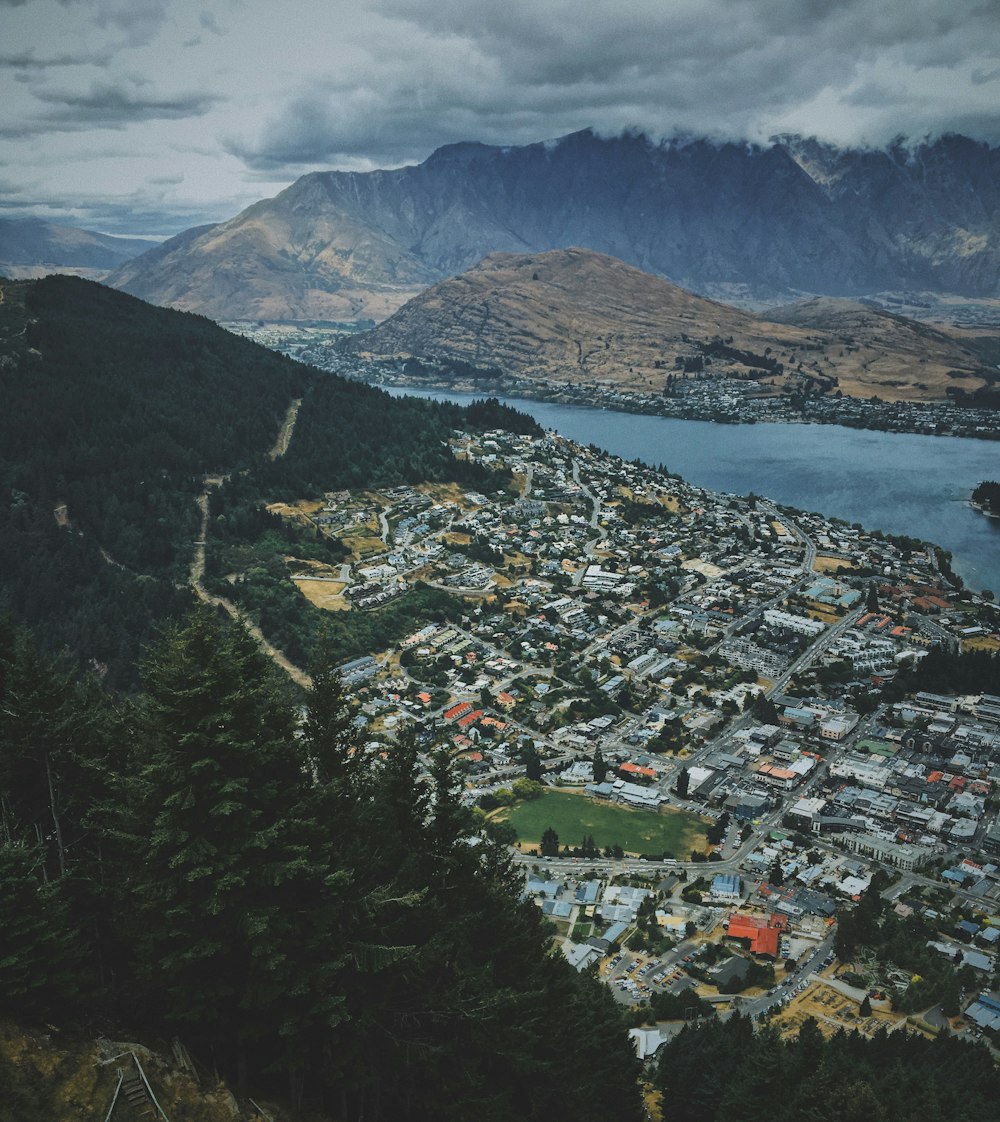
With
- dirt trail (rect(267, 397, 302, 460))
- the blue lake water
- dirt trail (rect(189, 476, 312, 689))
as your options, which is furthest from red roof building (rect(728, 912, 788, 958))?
dirt trail (rect(267, 397, 302, 460))

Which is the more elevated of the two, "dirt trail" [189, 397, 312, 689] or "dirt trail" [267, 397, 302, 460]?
"dirt trail" [267, 397, 302, 460]

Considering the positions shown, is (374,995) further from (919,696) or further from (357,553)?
(357,553)

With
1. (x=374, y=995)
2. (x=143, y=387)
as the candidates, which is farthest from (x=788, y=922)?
(x=143, y=387)

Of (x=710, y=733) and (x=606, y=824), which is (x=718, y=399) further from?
(x=606, y=824)

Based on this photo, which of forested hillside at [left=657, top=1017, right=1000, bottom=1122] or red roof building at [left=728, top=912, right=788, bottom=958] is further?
red roof building at [left=728, top=912, right=788, bottom=958]

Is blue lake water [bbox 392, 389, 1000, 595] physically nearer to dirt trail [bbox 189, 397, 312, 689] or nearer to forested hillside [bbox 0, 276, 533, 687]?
forested hillside [bbox 0, 276, 533, 687]
